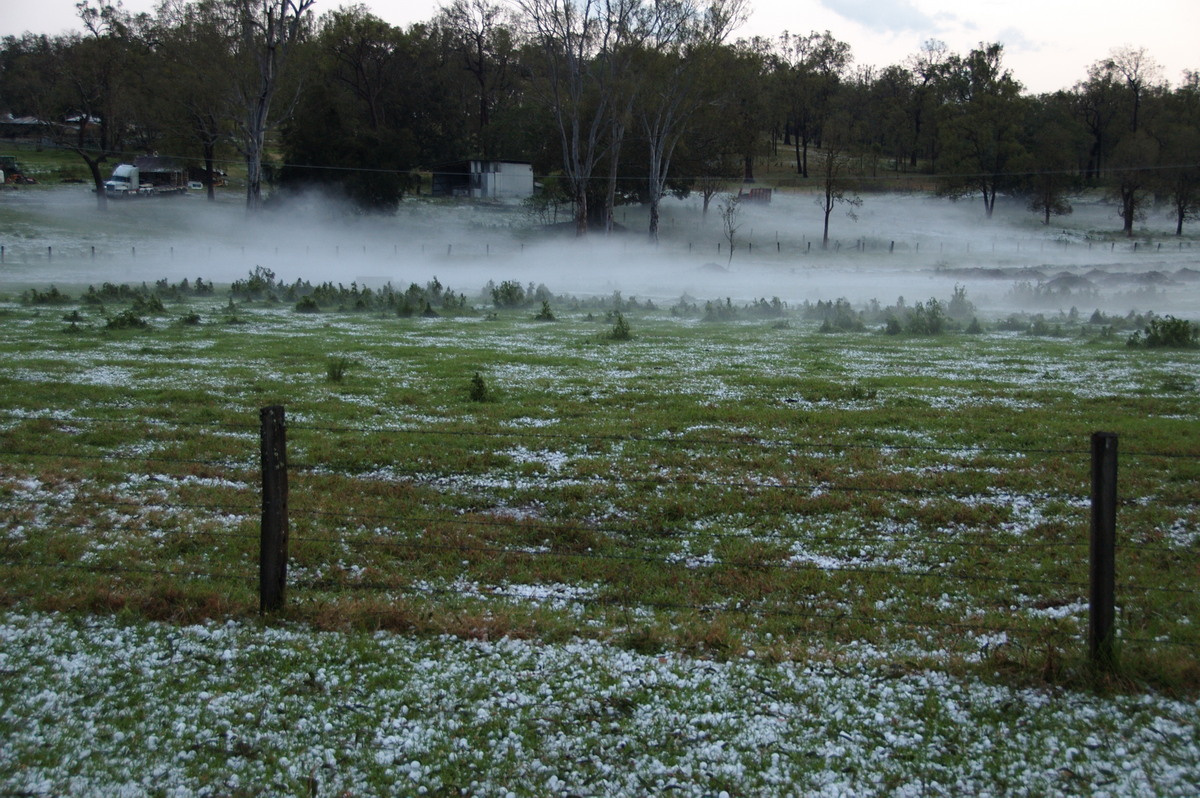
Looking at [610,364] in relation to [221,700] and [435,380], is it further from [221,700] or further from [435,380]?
[221,700]

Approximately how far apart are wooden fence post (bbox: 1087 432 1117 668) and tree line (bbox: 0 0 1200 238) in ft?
182

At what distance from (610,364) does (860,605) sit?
1280cm

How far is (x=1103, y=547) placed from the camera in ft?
16.2

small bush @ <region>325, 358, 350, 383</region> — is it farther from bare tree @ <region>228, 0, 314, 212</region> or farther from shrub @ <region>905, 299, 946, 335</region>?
bare tree @ <region>228, 0, 314, 212</region>

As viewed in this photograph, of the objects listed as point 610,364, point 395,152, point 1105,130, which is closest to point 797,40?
point 1105,130

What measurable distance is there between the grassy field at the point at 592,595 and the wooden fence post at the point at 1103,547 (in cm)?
17

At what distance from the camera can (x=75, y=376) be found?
15.8m

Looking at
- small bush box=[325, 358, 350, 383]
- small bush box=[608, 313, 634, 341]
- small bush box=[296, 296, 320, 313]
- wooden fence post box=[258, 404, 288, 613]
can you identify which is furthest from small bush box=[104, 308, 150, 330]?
wooden fence post box=[258, 404, 288, 613]

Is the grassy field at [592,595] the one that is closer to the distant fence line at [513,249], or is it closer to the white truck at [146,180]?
the distant fence line at [513,249]

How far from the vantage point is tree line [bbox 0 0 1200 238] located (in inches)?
2315

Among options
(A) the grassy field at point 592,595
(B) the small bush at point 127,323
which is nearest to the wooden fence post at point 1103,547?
(A) the grassy field at point 592,595

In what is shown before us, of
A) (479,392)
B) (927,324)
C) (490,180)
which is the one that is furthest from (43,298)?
(490,180)

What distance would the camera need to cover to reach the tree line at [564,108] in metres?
58.8

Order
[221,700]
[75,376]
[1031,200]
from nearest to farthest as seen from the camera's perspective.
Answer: [221,700], [75,376], [1031,200]
